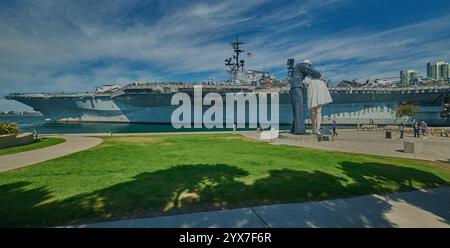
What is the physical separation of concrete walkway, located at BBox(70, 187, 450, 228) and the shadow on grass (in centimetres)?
11

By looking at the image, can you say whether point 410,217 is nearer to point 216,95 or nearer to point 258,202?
point 258,202

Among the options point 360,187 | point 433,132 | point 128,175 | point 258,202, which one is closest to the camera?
point 258,202

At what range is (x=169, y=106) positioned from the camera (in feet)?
206

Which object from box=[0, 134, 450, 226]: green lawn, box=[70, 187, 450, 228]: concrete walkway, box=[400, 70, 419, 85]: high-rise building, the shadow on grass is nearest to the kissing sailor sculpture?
box=[0, 134, 450, 226]: green lawn

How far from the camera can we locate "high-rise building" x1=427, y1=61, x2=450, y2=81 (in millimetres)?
128462

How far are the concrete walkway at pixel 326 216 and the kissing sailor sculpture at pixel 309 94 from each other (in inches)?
611

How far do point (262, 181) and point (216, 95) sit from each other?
53.7 m

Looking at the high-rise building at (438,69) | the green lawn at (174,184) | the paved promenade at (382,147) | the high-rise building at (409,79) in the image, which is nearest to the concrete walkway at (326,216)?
the green lawn at (174,184)

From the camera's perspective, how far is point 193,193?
19.6 feet

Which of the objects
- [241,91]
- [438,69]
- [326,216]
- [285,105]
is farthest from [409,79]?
[326,216]

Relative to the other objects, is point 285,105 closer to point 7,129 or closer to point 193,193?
point 7,129

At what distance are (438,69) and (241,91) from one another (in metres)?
135

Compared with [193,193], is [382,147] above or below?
below
